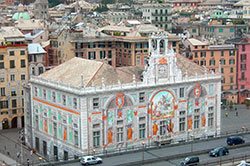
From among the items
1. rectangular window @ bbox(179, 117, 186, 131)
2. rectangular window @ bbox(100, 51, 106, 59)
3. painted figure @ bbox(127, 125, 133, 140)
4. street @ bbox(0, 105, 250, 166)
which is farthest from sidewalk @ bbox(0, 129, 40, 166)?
rectangular window @ bbox(100, 51, 106, 59)

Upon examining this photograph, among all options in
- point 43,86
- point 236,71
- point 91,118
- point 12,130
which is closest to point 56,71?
point 43,86

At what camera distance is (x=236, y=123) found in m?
124

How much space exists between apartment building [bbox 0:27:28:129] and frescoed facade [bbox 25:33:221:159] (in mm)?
18046

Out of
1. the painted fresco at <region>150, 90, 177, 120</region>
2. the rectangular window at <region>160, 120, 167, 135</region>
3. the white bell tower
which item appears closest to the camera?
the white bell tower

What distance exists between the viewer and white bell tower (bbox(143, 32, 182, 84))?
96250 mm

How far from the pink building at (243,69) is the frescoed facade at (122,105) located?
4608 centimetres

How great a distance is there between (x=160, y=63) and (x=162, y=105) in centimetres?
686

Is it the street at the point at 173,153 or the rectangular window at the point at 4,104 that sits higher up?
the street at the point at 173,153

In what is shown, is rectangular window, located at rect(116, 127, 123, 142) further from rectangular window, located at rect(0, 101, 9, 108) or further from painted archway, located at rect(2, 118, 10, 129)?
painted archway, located at rect(2, 118, 10, 129)

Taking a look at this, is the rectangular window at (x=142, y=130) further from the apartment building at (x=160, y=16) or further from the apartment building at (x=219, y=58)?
the apartment building at (x=160, y=16)

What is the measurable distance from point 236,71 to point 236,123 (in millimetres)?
28087

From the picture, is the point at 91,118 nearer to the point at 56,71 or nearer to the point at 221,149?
the point at 56,71

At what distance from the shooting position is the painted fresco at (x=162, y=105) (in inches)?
3821

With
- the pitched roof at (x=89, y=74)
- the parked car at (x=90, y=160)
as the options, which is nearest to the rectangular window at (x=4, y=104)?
the pitched roof at (x=89, y=74)
